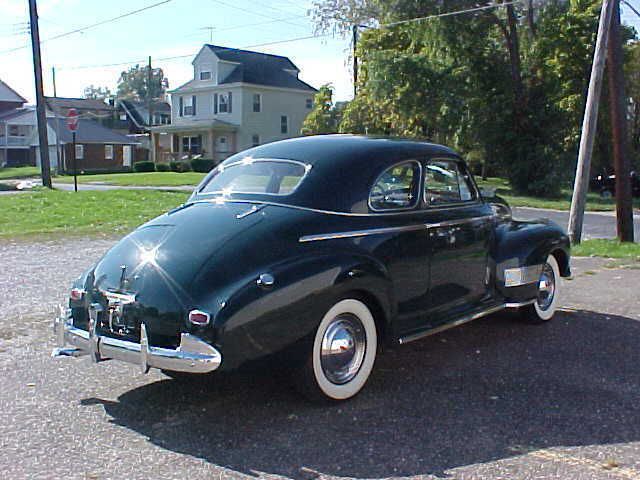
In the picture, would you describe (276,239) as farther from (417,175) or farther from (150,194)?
(150,194)

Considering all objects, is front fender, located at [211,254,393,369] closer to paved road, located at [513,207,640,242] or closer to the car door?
the car door

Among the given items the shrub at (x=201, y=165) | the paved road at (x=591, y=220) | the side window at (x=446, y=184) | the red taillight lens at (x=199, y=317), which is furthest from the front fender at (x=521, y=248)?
the shrub at (x=201, y=165)

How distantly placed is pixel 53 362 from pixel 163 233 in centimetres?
164

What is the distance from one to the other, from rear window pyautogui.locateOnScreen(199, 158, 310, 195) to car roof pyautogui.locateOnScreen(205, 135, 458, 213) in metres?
0.07

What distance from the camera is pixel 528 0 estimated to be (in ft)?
92.4

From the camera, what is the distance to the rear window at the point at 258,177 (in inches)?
211

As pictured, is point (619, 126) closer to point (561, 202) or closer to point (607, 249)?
point (607, 249)

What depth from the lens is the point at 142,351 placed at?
14.3ft

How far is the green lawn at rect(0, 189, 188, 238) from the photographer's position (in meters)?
14.8

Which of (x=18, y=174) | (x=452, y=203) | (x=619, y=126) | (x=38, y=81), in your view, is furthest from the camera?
(x=18, y=174)

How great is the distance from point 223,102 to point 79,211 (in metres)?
36.7

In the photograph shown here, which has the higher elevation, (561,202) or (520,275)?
(520,275)

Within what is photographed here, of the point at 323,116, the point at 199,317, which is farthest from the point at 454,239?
the point at 323,116

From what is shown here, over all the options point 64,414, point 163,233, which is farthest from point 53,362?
point 163,233
